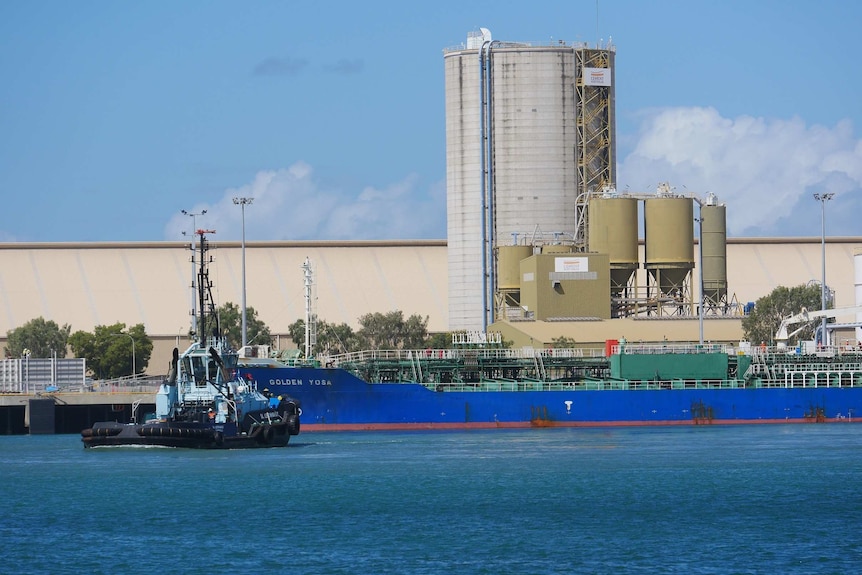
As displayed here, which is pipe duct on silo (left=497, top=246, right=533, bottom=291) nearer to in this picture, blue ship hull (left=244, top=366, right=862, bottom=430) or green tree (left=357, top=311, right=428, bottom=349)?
Answer: green tree (left=357, top=311, right=428, bottom=349)

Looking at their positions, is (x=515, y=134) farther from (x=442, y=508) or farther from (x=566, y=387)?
(x=442, y=508)

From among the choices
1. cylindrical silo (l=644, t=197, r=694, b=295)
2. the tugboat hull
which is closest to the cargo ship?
the tugboat hull

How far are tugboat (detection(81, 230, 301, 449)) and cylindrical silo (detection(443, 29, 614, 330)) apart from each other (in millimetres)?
53163

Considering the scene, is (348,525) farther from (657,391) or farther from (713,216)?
(713,216)

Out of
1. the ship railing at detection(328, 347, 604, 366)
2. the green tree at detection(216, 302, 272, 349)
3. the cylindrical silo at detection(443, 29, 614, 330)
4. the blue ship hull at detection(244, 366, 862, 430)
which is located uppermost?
the cylindrical silo at detection(443, 29, 614, 330)

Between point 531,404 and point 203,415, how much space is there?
2196cm

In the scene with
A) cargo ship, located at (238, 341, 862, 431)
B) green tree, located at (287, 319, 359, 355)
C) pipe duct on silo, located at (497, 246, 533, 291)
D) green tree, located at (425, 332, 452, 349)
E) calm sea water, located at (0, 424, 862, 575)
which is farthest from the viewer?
green tree, located at (425, 332, 452, 349)

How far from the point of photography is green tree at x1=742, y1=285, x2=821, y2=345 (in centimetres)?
12281

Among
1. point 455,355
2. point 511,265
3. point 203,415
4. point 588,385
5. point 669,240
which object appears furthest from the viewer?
point 511,265

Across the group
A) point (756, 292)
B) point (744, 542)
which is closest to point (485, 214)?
point (756, 292)

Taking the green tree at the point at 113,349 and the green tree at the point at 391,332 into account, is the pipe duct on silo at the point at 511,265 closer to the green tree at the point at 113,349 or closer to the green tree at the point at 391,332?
the green tree at the point at 391,332

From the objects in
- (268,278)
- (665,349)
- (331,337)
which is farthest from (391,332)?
(665,349)

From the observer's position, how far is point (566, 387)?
86125mm

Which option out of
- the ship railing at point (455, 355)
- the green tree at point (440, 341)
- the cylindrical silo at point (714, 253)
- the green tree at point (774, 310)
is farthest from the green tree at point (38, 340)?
the green tree at point (774, 310)
